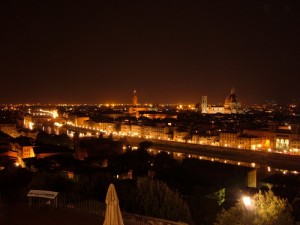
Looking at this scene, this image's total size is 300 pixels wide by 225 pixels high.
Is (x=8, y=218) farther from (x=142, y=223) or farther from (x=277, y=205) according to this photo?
(x=277, y=205)

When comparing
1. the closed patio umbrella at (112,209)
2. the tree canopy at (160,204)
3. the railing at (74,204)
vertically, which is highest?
the closed patio umbrella at (112,209)

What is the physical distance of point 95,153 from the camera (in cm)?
2064

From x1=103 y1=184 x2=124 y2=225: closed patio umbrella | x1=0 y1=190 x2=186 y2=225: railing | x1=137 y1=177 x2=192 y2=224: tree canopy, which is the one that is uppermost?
x1=103 y1=184 x2=124 y2=225: closed patio umbrella

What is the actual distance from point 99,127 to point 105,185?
137ft

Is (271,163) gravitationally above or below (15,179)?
below

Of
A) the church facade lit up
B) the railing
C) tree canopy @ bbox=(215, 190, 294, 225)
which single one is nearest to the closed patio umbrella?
the railing

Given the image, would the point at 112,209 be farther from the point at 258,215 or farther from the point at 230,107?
the point at 230,107

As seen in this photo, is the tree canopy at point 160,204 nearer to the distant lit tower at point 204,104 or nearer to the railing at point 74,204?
the railing at point 74,204

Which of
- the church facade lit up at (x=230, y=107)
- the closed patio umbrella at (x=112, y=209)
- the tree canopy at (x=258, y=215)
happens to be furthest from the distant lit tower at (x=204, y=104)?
the closed patio umbrella at (x=112, y=209)

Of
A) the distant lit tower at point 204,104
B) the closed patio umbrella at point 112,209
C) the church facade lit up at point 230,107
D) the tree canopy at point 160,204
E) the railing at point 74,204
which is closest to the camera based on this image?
the closed patio umbrella at point 112,209

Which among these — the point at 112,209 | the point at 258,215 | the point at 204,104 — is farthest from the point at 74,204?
the point at 204,104

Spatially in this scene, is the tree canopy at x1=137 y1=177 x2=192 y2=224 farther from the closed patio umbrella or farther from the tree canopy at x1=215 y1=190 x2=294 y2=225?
the closed patio umbrella

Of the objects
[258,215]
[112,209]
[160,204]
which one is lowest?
[160,204]

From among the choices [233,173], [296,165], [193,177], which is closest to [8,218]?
[193,177]
